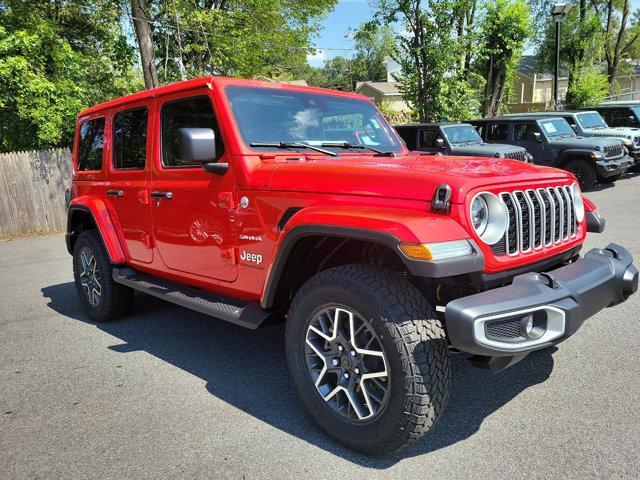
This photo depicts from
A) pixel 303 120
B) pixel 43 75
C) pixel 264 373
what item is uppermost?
pixel 43 75

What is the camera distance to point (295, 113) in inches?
147

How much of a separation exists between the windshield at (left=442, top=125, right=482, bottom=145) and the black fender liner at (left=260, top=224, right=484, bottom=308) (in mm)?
10342

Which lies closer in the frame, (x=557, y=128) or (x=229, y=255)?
(x=229, y=255)

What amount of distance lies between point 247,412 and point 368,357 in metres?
1.00

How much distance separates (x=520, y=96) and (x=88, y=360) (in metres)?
57.5

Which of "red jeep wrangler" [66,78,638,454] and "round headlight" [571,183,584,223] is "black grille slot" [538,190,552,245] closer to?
"red jeep wrangler" [66,78,638,454]

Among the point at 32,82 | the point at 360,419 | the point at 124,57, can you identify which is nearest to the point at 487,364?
the point at 360,419

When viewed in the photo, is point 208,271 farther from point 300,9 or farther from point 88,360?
point 300,9

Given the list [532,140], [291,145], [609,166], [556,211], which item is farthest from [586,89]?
[291,145]

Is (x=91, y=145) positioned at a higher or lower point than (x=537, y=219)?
higher

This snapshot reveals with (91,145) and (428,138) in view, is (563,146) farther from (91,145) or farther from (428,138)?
(91,145)

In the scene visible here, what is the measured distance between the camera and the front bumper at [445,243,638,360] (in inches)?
88.7

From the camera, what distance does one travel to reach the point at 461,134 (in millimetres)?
12836

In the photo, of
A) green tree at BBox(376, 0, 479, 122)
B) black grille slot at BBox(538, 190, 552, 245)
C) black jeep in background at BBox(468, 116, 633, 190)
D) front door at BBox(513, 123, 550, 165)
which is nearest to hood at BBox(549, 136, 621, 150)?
black jeep in background at BBox(468, 116, 633, 190)
